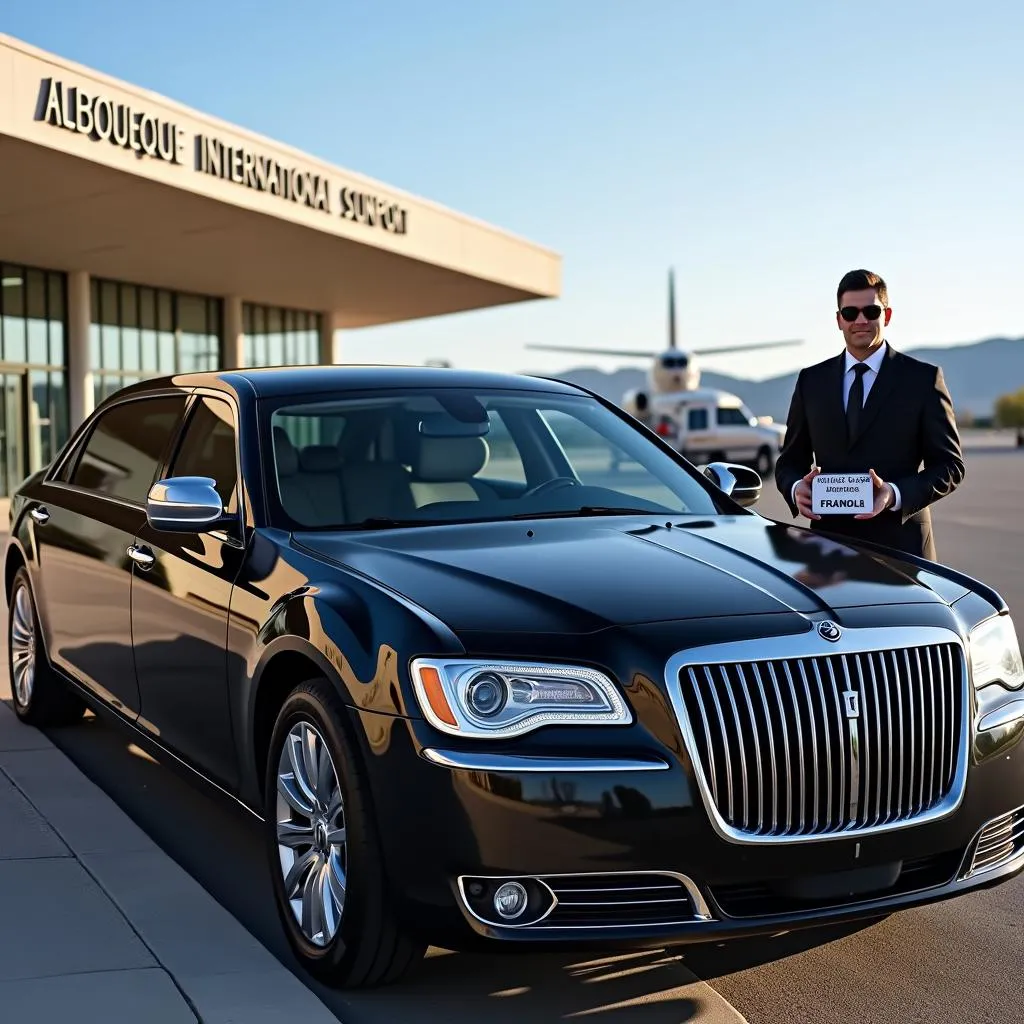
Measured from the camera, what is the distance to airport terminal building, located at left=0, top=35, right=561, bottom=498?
19844mm

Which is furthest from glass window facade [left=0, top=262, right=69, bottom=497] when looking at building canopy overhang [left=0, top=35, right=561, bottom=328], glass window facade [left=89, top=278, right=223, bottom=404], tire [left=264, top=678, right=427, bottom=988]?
tire [left=264, top=678, right=427, bottom=988]

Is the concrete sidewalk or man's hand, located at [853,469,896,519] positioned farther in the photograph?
man's hand, located at [853,469,896,519]

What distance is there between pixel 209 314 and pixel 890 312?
31161 mm

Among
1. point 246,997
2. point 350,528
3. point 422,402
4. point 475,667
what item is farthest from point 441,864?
point 422,402

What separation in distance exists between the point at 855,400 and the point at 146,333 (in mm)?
29096

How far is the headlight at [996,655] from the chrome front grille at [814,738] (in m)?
0.27

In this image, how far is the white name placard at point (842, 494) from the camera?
5.40 meters

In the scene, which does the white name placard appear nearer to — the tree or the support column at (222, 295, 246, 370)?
the support column at (222, 295, 246, 370)

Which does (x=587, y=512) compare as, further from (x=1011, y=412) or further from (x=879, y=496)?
(x=1011, y=412)

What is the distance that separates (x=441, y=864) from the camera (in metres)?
3.40

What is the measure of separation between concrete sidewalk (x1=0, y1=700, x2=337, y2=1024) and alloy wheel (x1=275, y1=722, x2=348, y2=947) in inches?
6.8

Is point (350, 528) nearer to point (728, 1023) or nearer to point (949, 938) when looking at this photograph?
point (728, 1023)

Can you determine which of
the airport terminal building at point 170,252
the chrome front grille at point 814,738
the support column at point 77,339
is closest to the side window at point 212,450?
the chrome front grille at point 814,738

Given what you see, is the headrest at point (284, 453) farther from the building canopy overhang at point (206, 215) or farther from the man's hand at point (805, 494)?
the building canopy overhang at point (206, 215)
